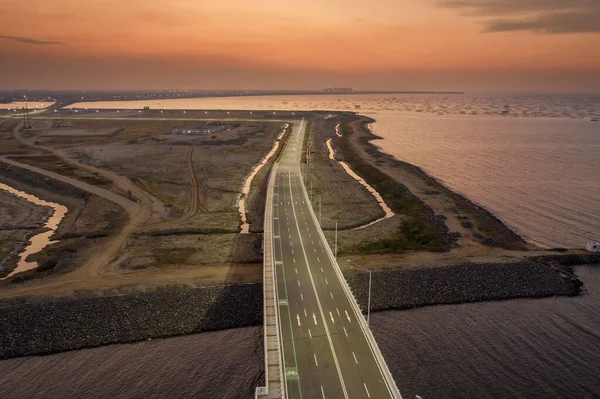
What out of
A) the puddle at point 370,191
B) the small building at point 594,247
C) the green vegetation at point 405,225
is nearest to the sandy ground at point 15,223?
the green vegetation at point 405,225

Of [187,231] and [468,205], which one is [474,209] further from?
[187,231]

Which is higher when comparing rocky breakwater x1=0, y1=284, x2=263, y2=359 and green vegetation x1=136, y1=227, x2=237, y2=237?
green vegetation x1=136, y1=227, x2=237, y2=237

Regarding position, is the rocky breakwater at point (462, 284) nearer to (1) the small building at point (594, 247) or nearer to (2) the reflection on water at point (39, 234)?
(1) the small building at point (594, 247)

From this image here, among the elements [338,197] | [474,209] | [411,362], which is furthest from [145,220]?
[474,209]

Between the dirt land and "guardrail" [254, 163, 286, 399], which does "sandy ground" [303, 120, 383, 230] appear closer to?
the dirt land

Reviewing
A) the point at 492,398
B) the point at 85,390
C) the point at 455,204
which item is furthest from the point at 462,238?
the point at 85,390

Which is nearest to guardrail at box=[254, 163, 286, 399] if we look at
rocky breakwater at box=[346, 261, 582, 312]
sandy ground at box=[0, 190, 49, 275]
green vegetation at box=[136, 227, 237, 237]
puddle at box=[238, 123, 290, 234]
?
rocky breakwater at box=[346, 261, 582, 312]
